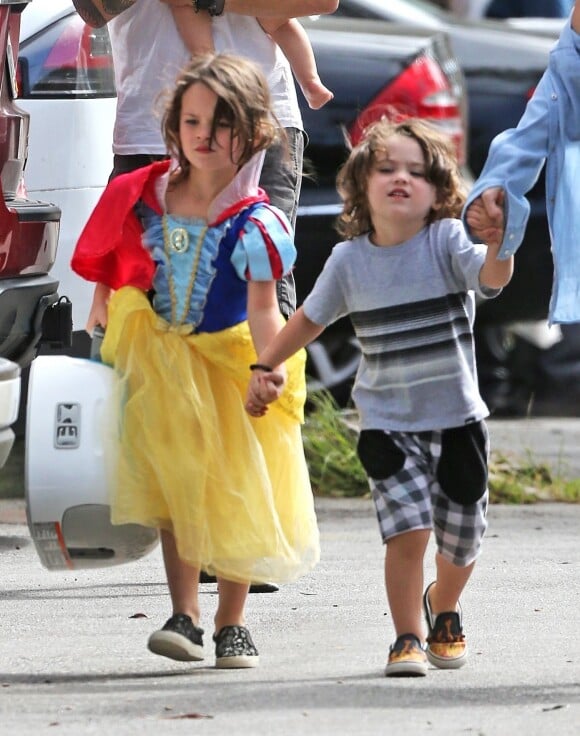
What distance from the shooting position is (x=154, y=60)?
5055 mm

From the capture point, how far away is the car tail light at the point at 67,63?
5.78 m

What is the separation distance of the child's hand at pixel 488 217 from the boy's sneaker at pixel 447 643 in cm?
85

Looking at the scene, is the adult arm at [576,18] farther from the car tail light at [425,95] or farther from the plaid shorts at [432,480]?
the car tail light at [425,95]

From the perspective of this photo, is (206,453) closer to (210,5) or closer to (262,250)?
(262,250)

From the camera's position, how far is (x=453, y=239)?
4.30 meters

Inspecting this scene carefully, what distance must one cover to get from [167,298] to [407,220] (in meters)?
0.55

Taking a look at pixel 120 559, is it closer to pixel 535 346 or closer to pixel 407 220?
pixel 407 220

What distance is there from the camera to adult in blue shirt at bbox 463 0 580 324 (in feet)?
13.6

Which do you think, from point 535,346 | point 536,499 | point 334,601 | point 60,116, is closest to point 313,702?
point 334,601

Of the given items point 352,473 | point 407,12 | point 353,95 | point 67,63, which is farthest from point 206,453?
point 407,12

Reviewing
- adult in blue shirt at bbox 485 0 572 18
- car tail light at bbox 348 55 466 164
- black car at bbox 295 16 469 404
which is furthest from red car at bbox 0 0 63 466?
adult in blue shirt at bbox 485 0 572 18

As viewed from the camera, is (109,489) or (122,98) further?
(122,98)

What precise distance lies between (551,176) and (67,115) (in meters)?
1.97

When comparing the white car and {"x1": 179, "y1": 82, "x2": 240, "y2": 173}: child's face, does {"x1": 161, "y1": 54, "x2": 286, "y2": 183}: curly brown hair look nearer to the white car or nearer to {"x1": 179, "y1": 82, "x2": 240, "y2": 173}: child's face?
{"x1": 179, "y1": 82, "x2": 240, "y2": 173}: child's face
